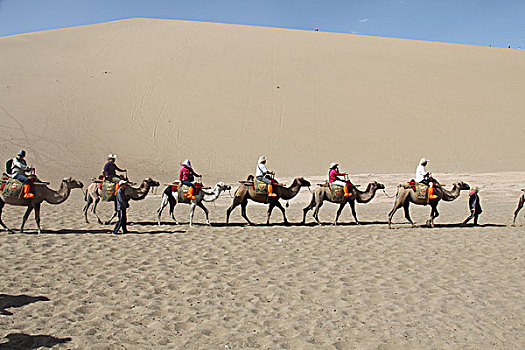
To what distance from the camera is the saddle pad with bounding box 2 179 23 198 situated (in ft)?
34.3

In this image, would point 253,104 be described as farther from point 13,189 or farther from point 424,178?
point 13,189

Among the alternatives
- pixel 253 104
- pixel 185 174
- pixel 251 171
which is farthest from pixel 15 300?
pixel 253 104

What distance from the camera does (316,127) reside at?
30.4 meters

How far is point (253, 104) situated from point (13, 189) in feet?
78.0

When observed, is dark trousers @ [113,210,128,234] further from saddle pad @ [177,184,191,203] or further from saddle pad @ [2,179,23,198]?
saddle pad @ [2,179,23,198]

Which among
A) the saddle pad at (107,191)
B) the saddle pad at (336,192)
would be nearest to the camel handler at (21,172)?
the saddle pad at (107,191)

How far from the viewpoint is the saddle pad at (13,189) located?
34.3ft

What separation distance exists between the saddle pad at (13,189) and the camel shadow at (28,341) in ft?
20.2

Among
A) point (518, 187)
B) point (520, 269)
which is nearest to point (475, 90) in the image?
point (518, 187)

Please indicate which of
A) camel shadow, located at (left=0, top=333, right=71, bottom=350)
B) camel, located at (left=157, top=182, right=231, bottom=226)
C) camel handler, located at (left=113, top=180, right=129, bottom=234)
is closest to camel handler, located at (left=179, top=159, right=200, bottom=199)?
camel, located at (left=157, top=182, right=231, bottom=226)

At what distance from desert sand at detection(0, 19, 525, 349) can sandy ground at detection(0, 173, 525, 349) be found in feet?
0.11

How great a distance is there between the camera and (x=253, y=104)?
33.0m

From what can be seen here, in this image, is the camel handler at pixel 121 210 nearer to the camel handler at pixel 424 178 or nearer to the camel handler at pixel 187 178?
the camel handler at pixel 187 178

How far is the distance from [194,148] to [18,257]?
19680mm
